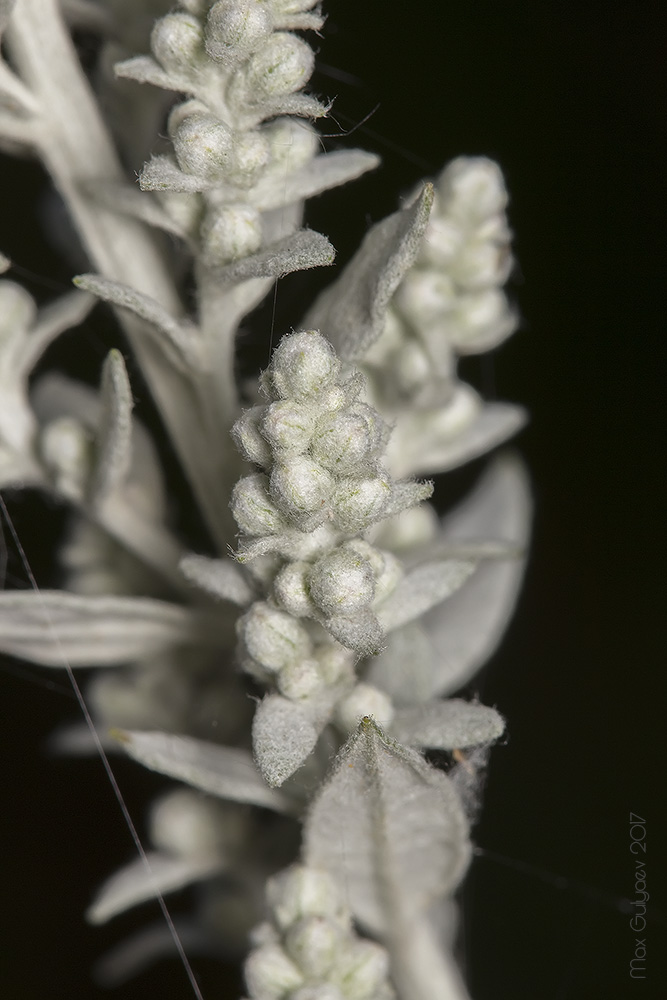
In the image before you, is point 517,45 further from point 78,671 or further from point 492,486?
point 78,671

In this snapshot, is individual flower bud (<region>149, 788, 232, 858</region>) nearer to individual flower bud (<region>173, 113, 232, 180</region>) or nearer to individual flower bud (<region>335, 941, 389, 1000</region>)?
individual flower bud (<region>335, 941, 389, 1000</region>)

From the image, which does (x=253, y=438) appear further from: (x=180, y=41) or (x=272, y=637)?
(x=180, y=41)

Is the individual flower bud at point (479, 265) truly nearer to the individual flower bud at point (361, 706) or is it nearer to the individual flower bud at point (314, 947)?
the individual flower bud at point (361, 706)

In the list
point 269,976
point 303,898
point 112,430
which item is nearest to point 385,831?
point 303,898

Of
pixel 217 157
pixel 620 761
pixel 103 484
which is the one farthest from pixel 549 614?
pixel 217 157

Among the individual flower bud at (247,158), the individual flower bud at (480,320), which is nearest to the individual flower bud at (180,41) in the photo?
the individual flower bud at (247,158)

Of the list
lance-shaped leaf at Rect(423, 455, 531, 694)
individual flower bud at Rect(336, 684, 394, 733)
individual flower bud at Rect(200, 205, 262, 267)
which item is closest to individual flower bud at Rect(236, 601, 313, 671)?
individual flower bud at Rect(336, 684, 394, 733)
